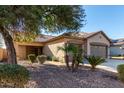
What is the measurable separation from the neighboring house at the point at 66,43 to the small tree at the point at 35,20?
4.32 m

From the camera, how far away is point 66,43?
55.6 ft

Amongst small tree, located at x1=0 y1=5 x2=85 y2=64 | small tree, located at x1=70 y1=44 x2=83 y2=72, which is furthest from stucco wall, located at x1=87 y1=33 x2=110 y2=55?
small tree, located at x1=70 y1=44 x2=83 y2=72

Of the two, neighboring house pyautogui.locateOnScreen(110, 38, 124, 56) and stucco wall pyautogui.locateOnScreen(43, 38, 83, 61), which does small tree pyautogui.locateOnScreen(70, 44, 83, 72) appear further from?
neighboring house pyautogui.locateOnScreen(110, 38, 124, 56)

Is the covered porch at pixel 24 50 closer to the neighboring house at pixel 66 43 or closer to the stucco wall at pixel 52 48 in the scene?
the neighboring house at pixel 66 43

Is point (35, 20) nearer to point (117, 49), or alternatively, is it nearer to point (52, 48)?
point (52, 48)

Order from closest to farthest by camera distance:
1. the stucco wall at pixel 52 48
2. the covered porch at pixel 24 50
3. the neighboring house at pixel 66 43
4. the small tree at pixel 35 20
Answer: the small tree at pixel 35 20 < the covered porch at pixel 24 50 < the neighboring house at pixel 66 43 < the stucco wall at pixel 52 48

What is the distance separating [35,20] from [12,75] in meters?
3.76

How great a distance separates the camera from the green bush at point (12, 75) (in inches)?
220

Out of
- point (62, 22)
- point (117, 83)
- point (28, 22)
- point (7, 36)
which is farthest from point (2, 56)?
point (117, 83)

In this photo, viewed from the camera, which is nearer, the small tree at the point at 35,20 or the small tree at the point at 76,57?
the small tree at the point at 35,20

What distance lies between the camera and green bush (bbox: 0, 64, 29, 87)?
5.58 meters

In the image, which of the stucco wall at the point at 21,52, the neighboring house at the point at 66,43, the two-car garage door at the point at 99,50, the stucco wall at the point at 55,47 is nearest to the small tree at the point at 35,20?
the stucco wall at the point at 21,52

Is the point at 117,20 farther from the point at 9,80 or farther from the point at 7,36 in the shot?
the point at 9,80
